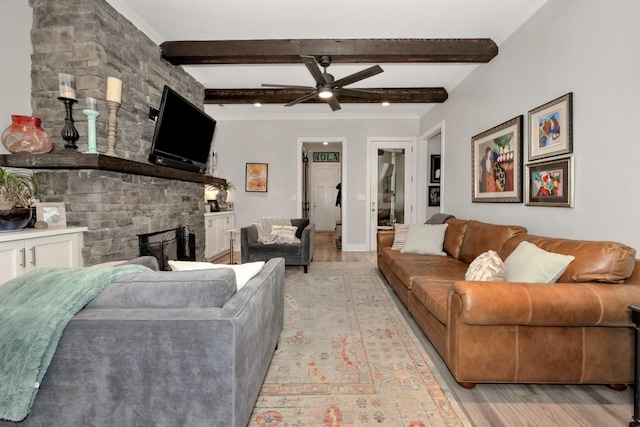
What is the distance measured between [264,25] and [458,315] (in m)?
3.12

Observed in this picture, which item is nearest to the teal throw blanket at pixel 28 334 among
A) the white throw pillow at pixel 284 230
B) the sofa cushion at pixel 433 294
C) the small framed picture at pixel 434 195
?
the sofa cushion at pixel 433 294

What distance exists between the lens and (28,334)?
3.35ft

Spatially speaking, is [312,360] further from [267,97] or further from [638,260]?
[267,97]

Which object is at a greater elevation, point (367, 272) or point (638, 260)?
point (638, 260)

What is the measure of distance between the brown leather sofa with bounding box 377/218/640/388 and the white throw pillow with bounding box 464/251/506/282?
12.7 inches

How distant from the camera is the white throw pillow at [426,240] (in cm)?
356

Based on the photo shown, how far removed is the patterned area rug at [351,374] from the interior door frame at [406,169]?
3196 millimetres

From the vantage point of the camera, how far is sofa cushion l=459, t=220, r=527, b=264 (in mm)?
2654

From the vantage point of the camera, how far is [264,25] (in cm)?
310

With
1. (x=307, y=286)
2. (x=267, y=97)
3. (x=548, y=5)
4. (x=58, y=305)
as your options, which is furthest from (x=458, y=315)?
(x=267, y=97)

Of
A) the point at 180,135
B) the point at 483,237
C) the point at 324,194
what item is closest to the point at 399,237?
the point at 483,237

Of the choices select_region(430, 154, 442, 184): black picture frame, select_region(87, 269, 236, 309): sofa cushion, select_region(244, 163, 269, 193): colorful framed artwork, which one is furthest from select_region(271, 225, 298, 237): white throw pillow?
select_region(87, 269, 236, 309): sofa cushion

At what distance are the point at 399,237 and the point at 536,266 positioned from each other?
216 centimetres

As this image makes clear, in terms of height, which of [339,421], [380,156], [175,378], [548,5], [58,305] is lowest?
[339,421]
